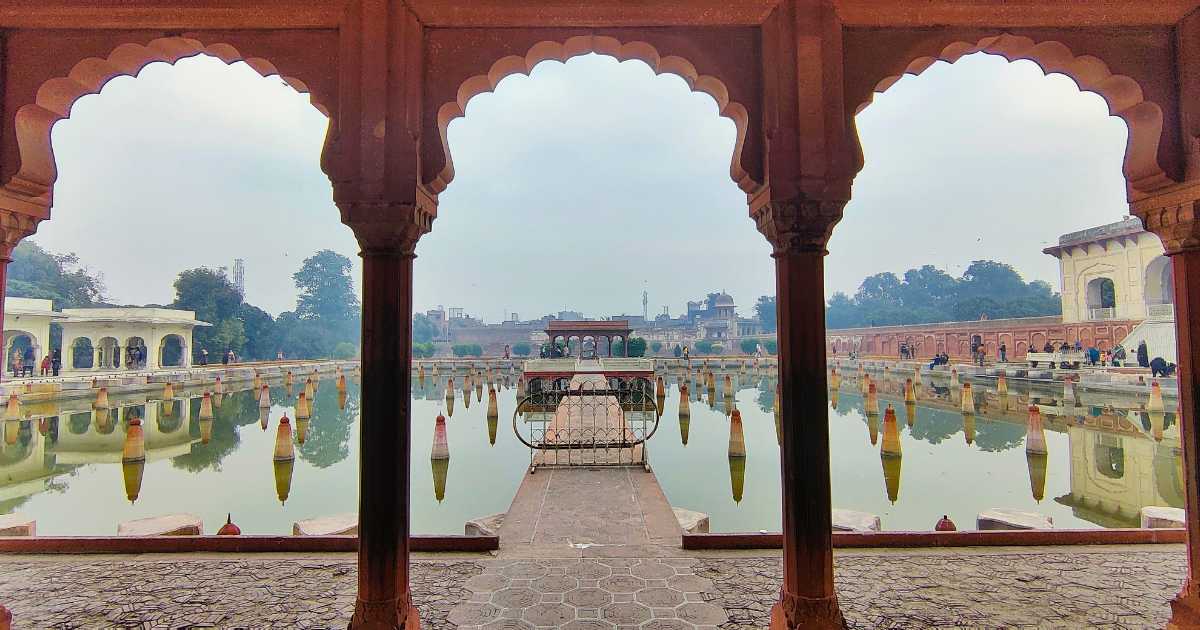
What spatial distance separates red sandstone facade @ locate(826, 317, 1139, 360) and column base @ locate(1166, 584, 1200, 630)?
3007 cm

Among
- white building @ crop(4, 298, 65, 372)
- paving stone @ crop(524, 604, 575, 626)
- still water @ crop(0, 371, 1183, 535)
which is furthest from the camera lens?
white building @ crop(4, 298, 65, 372)

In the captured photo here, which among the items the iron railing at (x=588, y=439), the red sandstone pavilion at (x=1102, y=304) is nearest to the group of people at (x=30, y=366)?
the iron railing at (x=588, y=439)

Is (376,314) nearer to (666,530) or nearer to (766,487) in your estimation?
(666,530)

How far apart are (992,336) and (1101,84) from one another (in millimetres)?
A: 36455

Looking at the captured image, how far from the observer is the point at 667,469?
10984mm

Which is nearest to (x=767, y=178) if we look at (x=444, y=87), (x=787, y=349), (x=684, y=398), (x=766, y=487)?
(x=787, y=349)

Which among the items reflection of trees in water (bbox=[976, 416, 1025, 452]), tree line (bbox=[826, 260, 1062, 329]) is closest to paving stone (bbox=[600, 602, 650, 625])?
reflection of trees in water (bbox=[976, 416, 1025, 452])

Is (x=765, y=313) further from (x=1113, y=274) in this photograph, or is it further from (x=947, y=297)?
(x=1113, y=274)

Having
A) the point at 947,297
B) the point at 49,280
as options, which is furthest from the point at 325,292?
the point at 947,297

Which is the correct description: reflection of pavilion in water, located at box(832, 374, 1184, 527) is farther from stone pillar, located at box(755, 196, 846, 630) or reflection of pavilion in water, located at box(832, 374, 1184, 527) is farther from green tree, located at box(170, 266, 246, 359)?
green tree, located at box(170, 266, 246, 359)

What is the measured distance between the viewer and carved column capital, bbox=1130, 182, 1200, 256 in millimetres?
2768

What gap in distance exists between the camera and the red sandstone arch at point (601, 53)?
290cm

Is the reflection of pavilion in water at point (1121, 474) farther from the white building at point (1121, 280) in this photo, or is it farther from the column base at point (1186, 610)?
the white building at point (1121, 280)

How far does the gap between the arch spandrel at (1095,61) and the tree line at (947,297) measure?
55.0 meters
